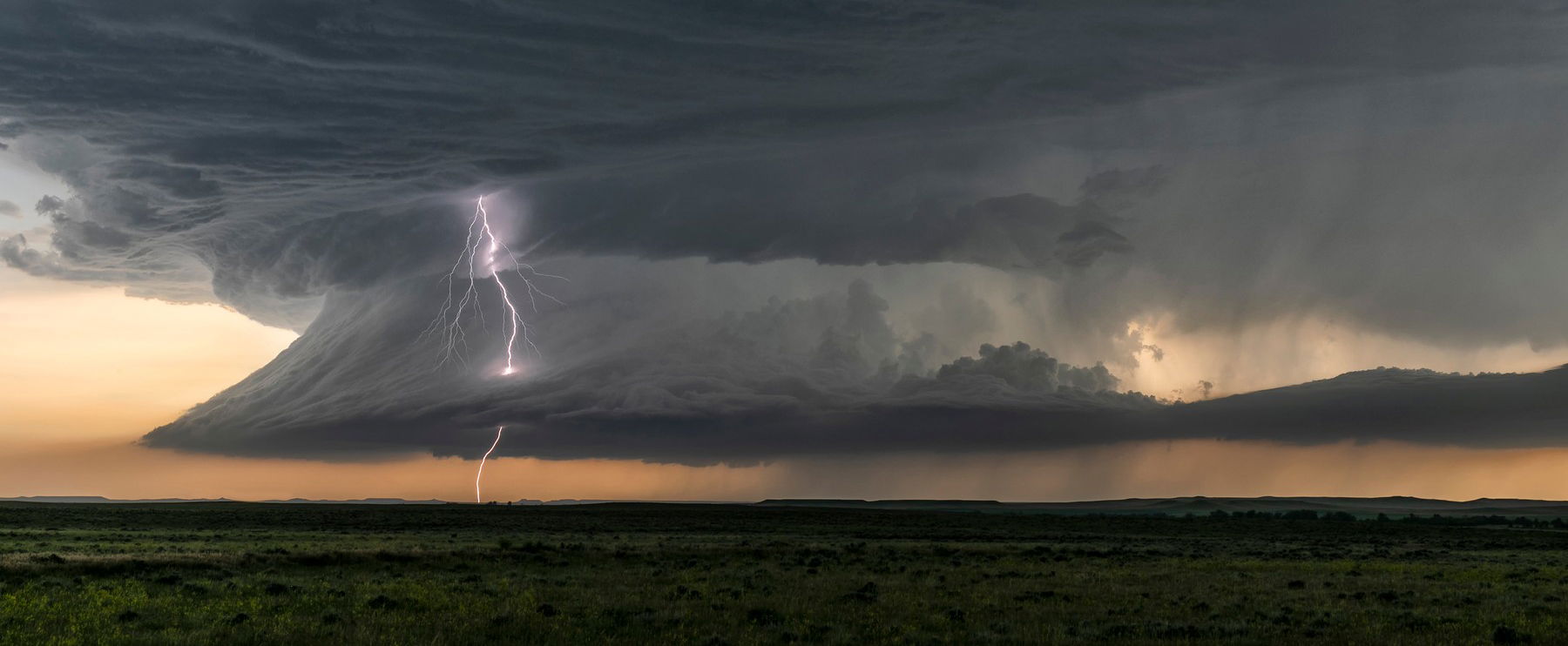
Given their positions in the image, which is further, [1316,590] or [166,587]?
[1316,590]

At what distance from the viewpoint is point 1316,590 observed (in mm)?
34500

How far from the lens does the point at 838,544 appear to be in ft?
215

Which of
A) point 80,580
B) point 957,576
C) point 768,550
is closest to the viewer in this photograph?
point 80,580

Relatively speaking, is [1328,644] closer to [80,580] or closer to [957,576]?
[957,576]

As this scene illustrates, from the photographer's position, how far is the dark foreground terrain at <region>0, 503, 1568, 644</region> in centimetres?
Result: 2295

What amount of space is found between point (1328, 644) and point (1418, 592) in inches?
608

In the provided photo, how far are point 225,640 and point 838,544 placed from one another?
156ft

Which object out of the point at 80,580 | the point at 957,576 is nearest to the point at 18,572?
the point at 80,580

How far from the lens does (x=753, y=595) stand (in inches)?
1221

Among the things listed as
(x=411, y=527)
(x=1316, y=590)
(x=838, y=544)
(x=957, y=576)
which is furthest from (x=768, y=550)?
(x=411, y=527)

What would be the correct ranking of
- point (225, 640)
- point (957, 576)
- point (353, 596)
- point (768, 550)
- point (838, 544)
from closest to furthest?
1. point (225, 640)
2. point (353, 596)
3. point (957, 576)
4. point (768, 550)
5. point (838, 544)

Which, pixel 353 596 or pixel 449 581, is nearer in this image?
pixel 353 596

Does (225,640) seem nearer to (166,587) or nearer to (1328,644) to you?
(166,587)

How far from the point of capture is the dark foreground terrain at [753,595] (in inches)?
904
